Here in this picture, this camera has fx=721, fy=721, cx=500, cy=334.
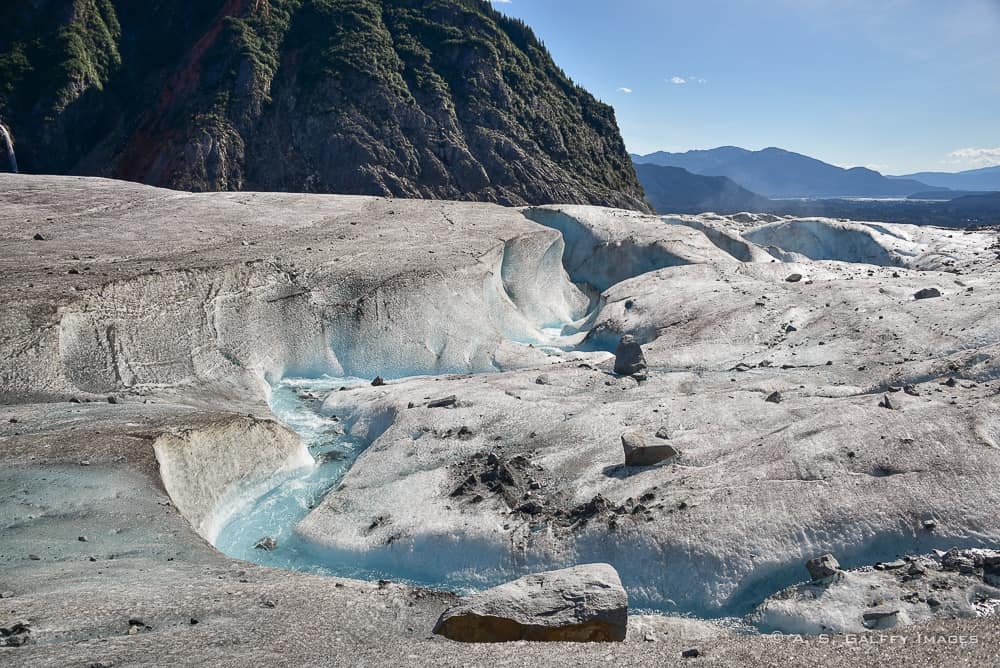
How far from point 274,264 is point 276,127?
103 ft

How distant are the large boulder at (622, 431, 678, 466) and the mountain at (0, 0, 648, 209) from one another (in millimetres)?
34844

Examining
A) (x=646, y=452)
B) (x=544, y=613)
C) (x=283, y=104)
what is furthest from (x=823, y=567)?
(x=283, y=104)

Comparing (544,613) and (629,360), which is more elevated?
(629,360)

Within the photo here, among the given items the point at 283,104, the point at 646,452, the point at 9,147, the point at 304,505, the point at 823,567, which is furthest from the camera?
the point at 283,104

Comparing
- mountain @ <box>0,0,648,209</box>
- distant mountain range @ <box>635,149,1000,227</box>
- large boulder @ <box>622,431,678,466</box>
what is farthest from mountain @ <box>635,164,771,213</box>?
large boulder @ <box>622,431,678,466</box>

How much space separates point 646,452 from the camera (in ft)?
28.7

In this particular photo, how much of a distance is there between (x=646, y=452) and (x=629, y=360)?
13.2 ft

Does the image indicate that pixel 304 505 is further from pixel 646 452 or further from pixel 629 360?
pixel 629 360

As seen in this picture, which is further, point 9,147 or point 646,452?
point 9,147

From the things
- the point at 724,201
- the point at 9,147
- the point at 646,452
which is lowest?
the point at 646,452

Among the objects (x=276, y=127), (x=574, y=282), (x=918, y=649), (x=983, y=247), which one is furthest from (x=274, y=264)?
(x=276, y=127)

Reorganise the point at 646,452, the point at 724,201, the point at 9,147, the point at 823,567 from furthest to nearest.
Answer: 1. the point at 724,201
2. the point at 9,147
3. the point at 646,452
4. the point at 823,567

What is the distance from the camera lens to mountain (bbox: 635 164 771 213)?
121 metres

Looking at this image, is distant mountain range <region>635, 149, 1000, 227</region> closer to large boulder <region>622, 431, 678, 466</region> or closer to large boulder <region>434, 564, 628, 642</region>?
large boulder <region>622, 431, 678, 466</region>
